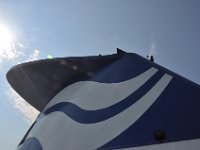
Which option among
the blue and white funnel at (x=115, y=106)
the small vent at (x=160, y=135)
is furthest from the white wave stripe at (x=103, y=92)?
the small vent at (x=160, y=135)

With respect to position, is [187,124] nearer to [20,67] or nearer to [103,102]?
[103,102]

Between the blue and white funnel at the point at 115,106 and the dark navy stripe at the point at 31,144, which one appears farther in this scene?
the dark navy stripe at the point at 31,144

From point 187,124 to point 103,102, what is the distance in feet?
6.72

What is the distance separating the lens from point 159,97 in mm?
5848

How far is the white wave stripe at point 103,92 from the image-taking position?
659 cm

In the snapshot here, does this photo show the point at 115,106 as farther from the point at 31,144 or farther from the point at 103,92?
the point at 31,144

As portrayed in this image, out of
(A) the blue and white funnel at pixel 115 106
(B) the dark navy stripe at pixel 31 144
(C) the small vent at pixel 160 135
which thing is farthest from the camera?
(B) the dark navy stripe at pixel 31 144

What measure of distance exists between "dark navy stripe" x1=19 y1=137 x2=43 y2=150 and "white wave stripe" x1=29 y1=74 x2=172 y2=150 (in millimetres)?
343

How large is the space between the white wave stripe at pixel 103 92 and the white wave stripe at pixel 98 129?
17.2 inches

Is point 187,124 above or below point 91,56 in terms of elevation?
below

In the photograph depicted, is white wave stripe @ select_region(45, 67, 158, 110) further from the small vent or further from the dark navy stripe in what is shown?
the small vent

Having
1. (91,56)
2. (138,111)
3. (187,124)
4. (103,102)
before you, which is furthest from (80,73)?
(187,124)

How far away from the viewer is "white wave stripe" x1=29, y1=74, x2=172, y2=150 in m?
5.82

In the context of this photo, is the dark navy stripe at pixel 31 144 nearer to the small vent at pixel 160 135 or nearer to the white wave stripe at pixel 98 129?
the white wave stripe at pixel 98 129
